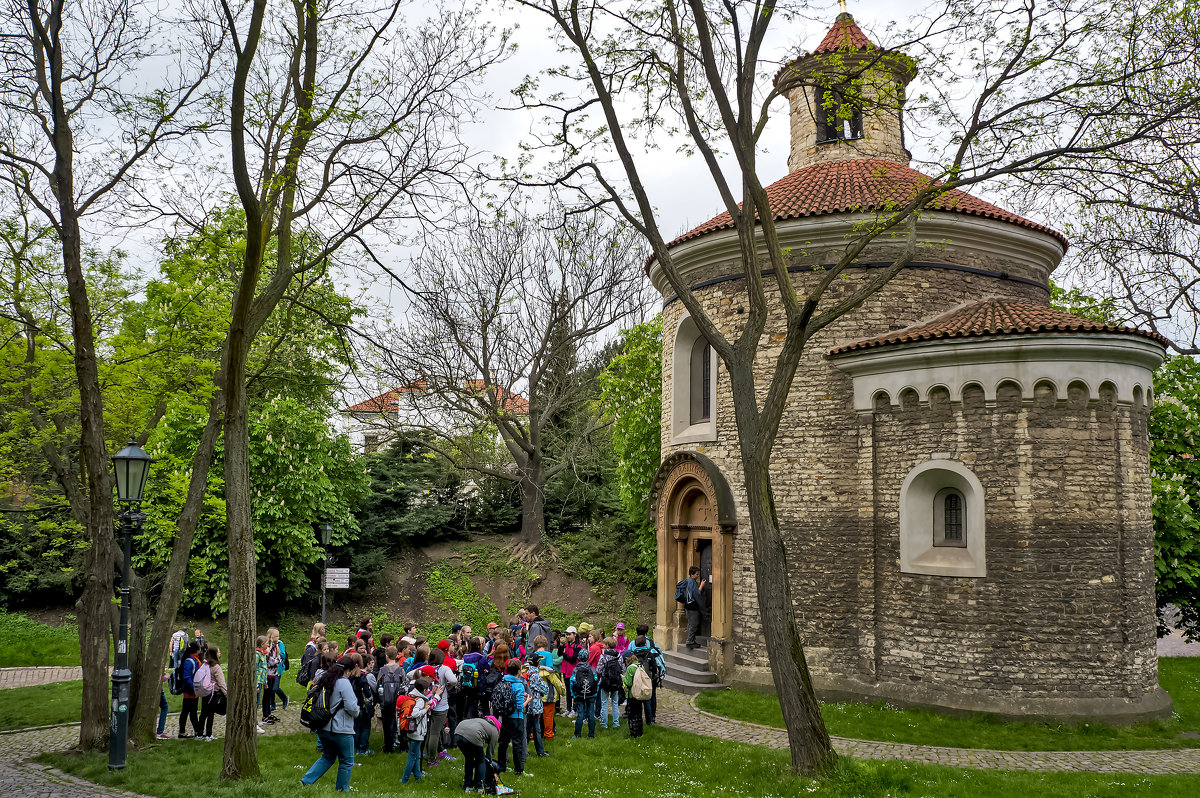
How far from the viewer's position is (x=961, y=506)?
1320 cm

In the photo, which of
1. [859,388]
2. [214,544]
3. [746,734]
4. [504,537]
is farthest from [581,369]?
[746,734]

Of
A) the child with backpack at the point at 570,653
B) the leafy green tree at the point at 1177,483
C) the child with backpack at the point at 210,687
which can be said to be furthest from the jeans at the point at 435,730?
the leafy green tree at the point at 1177,483

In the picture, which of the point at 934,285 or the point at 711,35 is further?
the point at 934,285

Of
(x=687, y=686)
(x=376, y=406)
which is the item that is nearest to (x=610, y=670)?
(x=687, y=686)

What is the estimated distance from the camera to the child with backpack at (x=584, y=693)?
1166 cm

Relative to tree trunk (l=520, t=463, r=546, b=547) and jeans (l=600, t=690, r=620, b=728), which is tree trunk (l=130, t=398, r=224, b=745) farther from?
tree trunk (l=520, t=463, r=546, b=547)

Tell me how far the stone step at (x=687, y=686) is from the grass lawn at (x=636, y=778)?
366 centimetres

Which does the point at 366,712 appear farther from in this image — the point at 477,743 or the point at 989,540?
the point at 989,540

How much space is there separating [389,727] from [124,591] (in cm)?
370

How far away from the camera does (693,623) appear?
16.2m

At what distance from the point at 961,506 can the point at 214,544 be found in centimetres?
1847

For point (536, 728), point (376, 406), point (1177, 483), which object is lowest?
point (536, 728)

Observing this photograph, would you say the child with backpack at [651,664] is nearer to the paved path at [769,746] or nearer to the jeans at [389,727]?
the paved path at [769,746]

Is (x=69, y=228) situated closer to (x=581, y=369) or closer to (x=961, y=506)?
(x=961, y=506)
